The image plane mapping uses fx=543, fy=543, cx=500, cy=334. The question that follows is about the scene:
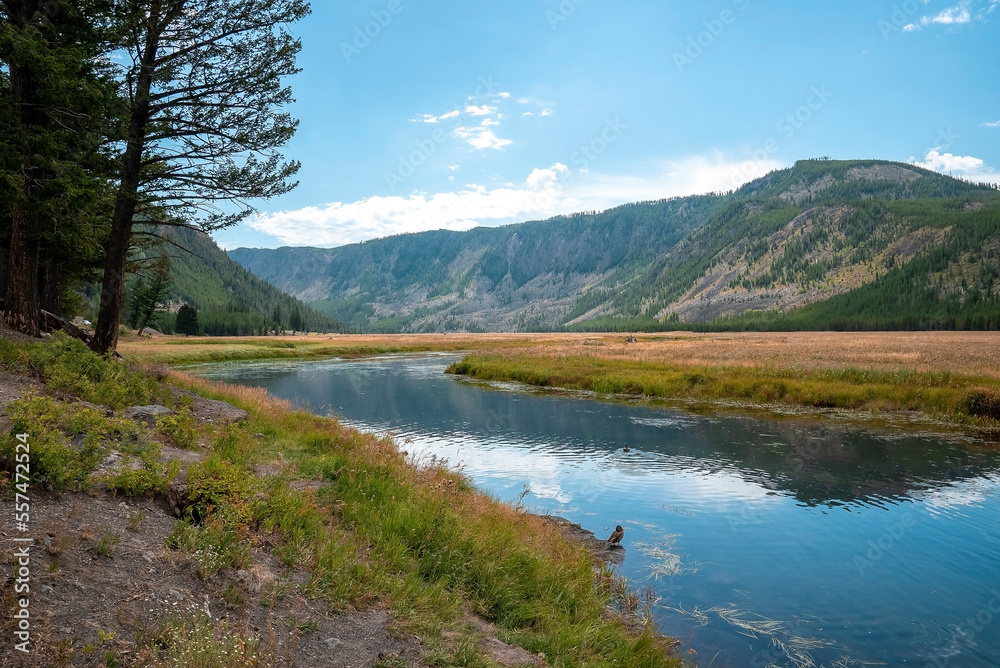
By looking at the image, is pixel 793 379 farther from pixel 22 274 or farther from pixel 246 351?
pixel 246 351

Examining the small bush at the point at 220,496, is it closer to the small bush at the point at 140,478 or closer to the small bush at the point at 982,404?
the small bush at the point at 140,478

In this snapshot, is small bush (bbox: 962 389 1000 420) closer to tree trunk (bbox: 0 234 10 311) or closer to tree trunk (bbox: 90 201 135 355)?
tree trunk (bbox: 90 201 135 355)

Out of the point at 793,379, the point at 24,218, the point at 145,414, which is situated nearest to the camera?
the point at 145,414

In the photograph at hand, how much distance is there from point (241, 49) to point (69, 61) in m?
4.20

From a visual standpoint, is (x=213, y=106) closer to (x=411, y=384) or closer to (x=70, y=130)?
(x=70, y=130)

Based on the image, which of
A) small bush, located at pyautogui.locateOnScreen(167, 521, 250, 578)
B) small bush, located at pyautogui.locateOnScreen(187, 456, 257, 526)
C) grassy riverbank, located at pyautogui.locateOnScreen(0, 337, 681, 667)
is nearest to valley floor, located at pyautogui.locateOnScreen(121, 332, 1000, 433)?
grassy riverbank, located at pyautogui.locateOnScreen(0, 337, 681, 667)

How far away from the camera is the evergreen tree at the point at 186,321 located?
125m

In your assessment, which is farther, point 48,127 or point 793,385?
point 793,385

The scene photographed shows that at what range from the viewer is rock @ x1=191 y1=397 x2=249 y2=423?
14044 mm

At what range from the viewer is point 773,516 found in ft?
46.7

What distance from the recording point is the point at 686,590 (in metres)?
10.1

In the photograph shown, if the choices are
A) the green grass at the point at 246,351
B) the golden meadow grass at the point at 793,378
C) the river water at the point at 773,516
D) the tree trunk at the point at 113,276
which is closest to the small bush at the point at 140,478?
the river water at the point at 773,516

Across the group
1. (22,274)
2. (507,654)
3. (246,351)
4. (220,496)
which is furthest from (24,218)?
(246,351)

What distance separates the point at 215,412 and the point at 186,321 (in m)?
128
